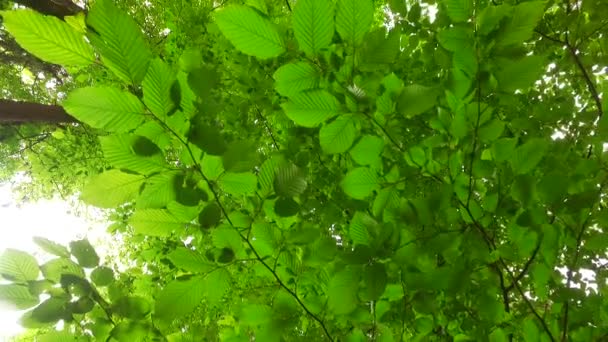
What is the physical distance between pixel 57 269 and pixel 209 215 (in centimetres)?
32

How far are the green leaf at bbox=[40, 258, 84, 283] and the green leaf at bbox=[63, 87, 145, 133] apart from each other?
0.33 m

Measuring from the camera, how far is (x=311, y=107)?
0.93 m

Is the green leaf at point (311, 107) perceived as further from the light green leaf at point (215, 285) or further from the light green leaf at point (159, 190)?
the light green leaf at point (215, 285)

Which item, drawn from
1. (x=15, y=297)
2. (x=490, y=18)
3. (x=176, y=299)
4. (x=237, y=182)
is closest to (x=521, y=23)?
(x=490, y=18)

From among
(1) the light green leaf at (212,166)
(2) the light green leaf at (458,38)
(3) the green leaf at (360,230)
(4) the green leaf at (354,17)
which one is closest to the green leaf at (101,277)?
(1) the light green leaf at (212,166)

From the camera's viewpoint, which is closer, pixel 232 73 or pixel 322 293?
pixel 322 293

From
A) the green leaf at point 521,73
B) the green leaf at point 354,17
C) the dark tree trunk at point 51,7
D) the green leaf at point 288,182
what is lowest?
the green leaf at point 288,182

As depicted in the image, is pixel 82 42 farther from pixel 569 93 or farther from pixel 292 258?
pixel 569 93

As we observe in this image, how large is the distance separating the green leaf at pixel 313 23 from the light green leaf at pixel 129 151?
362 millimetres

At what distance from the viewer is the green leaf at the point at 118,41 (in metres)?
0.64

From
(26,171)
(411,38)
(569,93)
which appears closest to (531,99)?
(569,93)

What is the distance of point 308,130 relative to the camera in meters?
1.72

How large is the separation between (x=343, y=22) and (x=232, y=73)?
174 centimetres

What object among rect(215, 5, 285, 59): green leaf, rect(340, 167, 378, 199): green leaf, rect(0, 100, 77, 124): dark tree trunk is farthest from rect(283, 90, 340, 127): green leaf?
rect(0, 100, 77, 124): dark tree trunk
